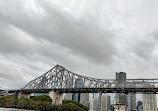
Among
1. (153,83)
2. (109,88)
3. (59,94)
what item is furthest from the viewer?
(59,94)

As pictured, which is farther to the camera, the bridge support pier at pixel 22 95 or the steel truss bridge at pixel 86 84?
the bridge support pier at pixel 22 95

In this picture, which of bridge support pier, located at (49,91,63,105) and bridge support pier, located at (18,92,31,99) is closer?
bridge support pier, located at (49,91,63,105)

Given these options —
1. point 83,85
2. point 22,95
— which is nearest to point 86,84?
point 83,85

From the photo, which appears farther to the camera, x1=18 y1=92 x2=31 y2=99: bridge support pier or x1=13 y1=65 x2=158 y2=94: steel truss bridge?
x1=18 y1=92 x2=31 y2=99: bridge support pier

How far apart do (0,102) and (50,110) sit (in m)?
23.4

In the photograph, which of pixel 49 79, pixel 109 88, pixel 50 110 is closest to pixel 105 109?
pixel 49 79

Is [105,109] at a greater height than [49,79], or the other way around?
[49,79]

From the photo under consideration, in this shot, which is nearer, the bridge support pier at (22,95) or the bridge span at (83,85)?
the bridge span at (83,85)

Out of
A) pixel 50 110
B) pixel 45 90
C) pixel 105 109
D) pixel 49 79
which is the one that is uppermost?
pixel 49 79

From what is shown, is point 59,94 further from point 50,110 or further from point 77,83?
point 50,110

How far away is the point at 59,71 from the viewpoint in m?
118

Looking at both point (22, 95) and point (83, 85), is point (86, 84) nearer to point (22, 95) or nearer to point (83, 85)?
point (83, 85)

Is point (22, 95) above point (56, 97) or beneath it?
beneath

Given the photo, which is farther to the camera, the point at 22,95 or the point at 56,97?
the point at 22,95
